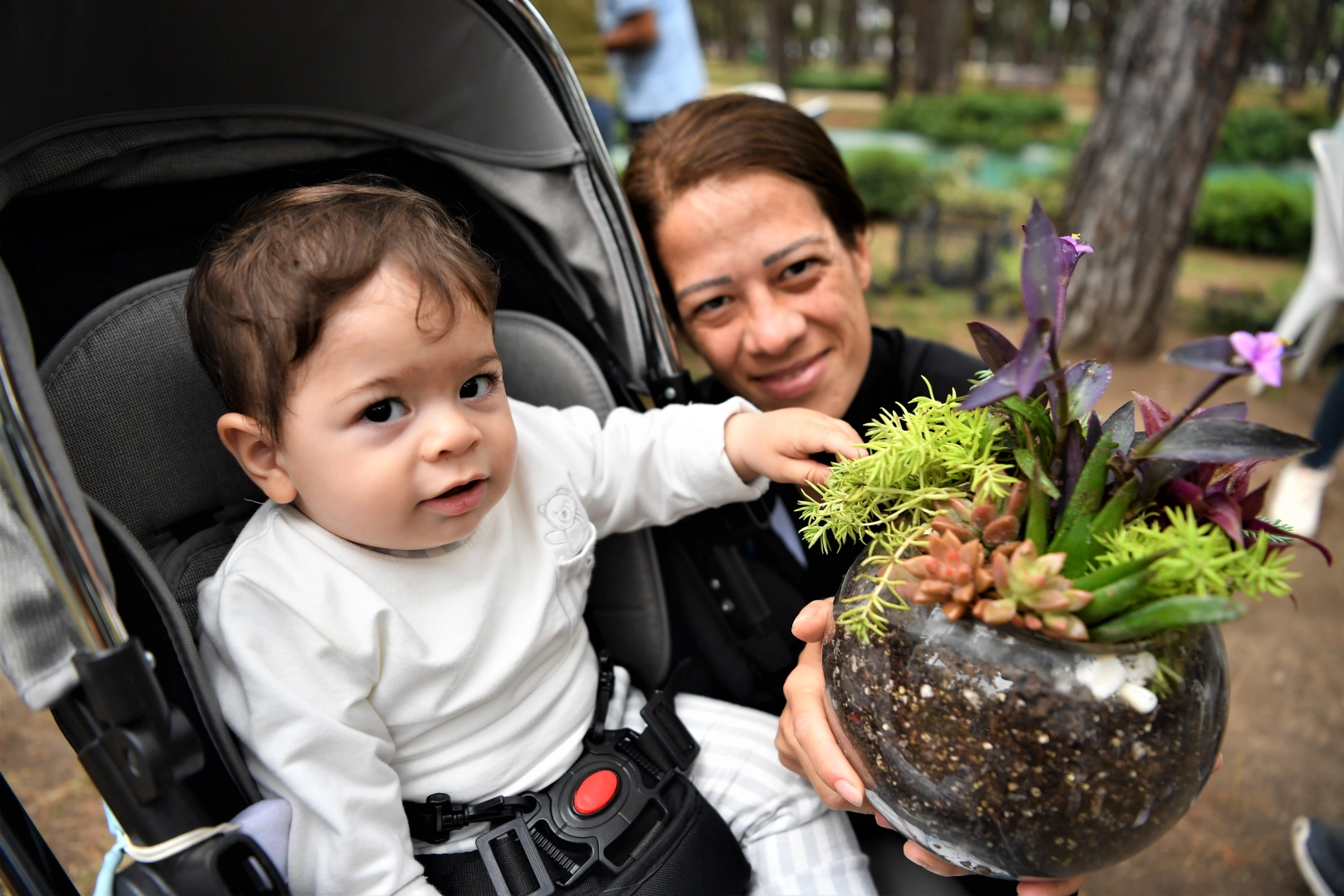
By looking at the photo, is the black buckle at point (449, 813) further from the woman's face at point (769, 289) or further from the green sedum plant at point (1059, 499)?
the woman's face at point (769, 289)

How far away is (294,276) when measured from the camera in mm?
1067

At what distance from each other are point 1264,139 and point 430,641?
1548 centimetres

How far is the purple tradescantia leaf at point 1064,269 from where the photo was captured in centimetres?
82

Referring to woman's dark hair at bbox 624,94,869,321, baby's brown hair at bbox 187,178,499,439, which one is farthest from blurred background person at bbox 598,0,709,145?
baby's brown hair at bbox 187,178,499,439

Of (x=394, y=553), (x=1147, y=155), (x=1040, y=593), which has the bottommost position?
(x=1147, y=155)

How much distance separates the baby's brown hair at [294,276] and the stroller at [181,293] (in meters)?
0.19

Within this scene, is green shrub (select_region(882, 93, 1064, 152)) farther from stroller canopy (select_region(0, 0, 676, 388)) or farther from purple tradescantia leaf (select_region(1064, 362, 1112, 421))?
purple tradescantia leaf (select_region(1064, 362, 1112, 421))

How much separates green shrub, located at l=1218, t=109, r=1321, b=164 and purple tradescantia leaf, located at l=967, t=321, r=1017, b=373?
14661 mm

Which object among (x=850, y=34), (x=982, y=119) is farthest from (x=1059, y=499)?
(x=850, y=34)

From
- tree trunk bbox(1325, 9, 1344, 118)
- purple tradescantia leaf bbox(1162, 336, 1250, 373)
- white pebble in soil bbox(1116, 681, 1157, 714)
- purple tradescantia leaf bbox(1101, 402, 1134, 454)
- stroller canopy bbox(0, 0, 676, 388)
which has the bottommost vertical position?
tree trunk bbox(1325, 9, 1344, 118)

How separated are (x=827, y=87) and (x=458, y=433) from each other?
23.7 metres

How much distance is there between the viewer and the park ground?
223 cm

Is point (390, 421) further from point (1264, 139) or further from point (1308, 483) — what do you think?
point (1264, 139)

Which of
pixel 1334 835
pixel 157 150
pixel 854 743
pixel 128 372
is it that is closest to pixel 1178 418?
pixel 854 743
